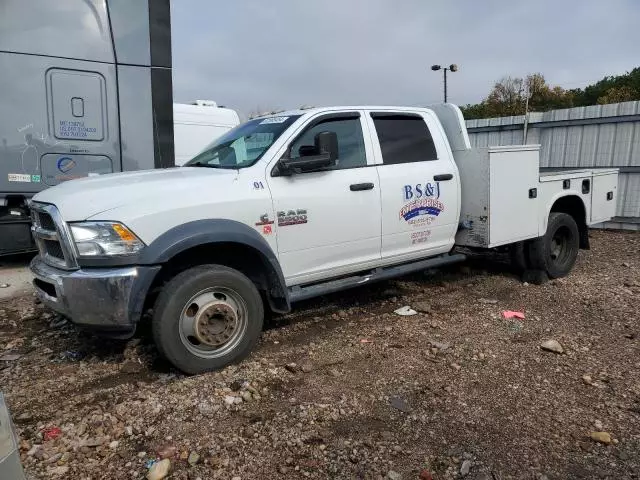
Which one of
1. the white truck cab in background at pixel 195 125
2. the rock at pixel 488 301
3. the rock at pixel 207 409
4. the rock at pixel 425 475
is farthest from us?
the white truck cab in background at pixel 195 125

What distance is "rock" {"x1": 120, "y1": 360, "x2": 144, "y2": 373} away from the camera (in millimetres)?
3789

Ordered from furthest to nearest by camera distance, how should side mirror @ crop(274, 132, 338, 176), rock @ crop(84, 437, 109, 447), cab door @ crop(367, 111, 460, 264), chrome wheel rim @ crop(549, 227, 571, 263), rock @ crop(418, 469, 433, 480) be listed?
chrome wheel rim @ crop(549, 227, 571, 263) < cab door @ crop(367, 111, 460, 264) < side mirror @ crop(274, 132, 338, 176) < rock @ crop(84, 437, 109, 447) < rock @ crop(418, 469, 433, 480)

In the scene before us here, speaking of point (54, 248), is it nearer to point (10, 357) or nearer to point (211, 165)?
point (10, 357)

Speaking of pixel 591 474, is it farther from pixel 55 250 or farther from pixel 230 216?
pixel 55 250

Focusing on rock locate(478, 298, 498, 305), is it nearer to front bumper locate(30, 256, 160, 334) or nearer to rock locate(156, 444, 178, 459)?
front bumper locate(30, 256, 160, 334)

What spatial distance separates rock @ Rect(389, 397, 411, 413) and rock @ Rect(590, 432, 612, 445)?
1056 millimetres

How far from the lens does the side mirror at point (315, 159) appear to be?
3911mm

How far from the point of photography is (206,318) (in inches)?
142

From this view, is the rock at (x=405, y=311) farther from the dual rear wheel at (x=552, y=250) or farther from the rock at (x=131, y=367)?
the rock at (x=131, y=367)

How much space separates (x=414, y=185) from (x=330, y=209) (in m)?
1.03

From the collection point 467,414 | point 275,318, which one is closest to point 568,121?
point 275,318

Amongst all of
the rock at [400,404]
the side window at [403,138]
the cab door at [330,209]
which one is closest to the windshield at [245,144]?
the cab door at [330,209]

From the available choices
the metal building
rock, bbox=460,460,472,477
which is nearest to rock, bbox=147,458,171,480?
rock, bbox=460,460,472,477

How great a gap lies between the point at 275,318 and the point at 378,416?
1.99 m
